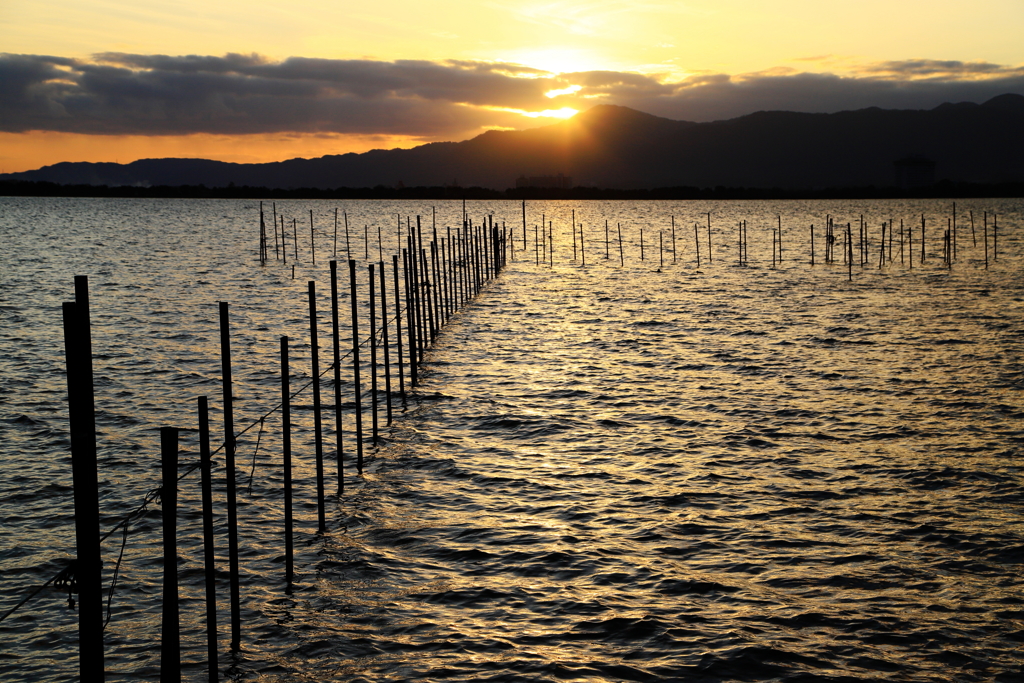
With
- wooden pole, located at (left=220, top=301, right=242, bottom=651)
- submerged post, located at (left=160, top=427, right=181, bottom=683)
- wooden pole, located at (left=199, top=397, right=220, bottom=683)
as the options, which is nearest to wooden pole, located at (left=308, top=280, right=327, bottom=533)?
wooden pole, located at (left=220, top=301, right=242, bottom=651)

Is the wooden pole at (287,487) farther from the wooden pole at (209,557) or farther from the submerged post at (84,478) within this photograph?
the submerged post at (84,478)

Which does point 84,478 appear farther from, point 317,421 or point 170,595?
point 317,421

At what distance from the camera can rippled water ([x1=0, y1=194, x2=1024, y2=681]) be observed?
922cm

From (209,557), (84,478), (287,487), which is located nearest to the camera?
(84,478)

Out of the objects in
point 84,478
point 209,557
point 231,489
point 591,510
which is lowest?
point 591,510

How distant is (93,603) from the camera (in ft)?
17.2

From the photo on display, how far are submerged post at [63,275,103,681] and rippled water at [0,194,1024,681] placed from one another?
3687 mm

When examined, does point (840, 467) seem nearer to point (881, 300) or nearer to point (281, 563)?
point (281, 563)

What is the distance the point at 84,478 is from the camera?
511 centimetres

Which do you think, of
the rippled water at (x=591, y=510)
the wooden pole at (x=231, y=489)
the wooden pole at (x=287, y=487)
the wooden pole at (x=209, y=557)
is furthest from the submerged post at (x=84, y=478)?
the wooden pole at (x=287, y=487)

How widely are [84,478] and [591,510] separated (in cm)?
942

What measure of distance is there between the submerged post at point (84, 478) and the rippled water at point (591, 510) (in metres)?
3.69

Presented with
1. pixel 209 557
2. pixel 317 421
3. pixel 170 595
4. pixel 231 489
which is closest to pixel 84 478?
pixel 170 595

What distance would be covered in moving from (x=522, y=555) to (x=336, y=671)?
3.64 metres
